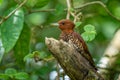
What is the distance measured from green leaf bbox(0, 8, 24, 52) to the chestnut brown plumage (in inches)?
15.2

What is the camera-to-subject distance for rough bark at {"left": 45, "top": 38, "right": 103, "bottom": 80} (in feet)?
10.00

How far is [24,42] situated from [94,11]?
1476 millimetres

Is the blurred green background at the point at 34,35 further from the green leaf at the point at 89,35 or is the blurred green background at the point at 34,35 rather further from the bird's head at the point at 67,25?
the green leaf at the point at 89,35

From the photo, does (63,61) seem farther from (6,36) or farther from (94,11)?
(94,11)

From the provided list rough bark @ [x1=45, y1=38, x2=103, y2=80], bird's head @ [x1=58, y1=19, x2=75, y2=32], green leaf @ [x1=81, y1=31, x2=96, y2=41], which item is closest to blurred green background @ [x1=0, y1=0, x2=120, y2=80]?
bird's head @ [x1=58, y1=19, x2=75, y2=32]

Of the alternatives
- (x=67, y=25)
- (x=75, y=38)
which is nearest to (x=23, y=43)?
→ (x=67, y=25)

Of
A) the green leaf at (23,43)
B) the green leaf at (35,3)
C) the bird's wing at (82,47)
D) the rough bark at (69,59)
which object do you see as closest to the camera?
the rough bark at (69,59)

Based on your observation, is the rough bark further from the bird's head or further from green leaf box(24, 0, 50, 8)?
green leaf box(24, 0, 50, 8)

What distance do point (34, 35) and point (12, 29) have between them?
1.12 metres

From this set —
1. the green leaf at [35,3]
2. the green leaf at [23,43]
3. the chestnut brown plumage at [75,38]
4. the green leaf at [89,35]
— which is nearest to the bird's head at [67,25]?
the chestnut brown plumage at [75,38]

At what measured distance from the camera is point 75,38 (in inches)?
135

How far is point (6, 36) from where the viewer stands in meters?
3.79

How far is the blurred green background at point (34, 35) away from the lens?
12.6ft

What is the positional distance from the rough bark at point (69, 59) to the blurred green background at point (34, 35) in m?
0.59
